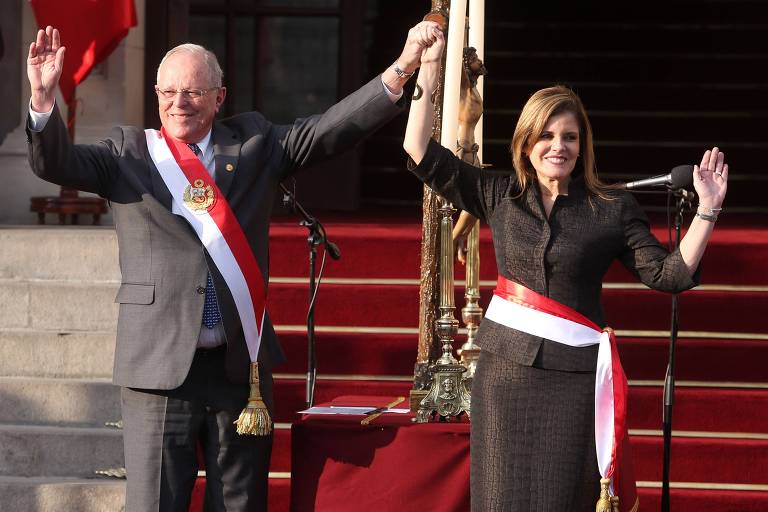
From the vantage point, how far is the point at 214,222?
3533 millimetres

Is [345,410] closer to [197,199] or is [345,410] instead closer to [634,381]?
[197,199]

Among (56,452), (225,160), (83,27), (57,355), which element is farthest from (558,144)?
(83,27)

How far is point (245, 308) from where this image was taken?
3566 millimetres

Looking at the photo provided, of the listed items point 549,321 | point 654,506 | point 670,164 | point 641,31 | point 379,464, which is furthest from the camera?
point 641,31

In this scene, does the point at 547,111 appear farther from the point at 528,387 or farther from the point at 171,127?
the point at 171,127

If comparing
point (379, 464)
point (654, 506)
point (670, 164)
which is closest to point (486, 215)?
point (379, 464)

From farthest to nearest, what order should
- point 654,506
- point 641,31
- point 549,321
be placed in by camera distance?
1. point 641,31
2. point 654,506
3. point 549,321

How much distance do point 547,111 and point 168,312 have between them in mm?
1065

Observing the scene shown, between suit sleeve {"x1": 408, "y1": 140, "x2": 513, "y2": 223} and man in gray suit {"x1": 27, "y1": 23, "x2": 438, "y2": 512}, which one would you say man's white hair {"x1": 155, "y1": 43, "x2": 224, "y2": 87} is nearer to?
man in gray suit {"x1": 27, "y1": 23, "x2": 438, "y2": 512}

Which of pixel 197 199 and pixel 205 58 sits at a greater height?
pixel 205 58

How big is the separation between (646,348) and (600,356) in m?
1.98

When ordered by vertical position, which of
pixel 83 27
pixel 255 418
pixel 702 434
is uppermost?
pixel 83 27

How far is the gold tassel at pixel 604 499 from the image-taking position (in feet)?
10.9

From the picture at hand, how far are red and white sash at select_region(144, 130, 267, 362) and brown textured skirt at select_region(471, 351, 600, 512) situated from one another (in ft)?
2.20
